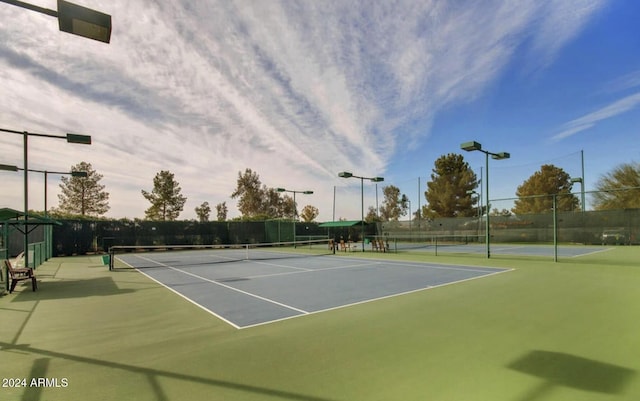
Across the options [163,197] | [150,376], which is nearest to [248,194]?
[163,197]

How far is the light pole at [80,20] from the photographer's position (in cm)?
376

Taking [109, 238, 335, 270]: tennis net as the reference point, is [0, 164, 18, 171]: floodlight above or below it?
above

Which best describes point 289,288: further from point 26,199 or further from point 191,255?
point 191,255

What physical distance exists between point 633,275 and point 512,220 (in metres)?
20.0

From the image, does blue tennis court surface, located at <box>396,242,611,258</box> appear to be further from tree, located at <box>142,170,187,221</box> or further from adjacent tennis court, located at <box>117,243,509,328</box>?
tree, located at <box>142,170,187,221</box>

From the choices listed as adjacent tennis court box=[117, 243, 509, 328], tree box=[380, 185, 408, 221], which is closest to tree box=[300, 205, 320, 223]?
tree box=[380, 185, 408, 221]

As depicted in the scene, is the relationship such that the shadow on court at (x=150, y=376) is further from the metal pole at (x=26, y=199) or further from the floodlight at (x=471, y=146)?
Result: the floodlight at (x=471, y=146)

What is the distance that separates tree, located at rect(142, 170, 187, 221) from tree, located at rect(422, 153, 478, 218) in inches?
1356

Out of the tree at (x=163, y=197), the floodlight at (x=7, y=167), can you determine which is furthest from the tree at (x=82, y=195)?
the floodlight at (x=7, y=167)

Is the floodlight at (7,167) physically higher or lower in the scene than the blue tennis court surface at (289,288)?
higher

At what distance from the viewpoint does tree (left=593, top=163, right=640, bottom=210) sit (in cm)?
2945

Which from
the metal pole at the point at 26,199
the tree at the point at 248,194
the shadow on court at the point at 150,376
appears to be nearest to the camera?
the shadow on court at the point at 150,376

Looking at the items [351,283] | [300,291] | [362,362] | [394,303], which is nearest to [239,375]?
[362,362]

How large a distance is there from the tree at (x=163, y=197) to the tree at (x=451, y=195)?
113 ft
